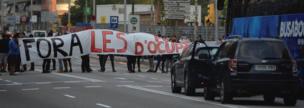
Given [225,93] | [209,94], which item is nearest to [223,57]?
[225,93]

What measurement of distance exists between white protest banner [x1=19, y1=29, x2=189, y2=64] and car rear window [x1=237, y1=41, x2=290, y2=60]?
2004 cm

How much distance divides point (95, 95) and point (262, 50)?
5739mm

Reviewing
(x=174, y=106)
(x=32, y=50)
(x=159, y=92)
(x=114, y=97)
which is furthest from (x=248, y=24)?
(x=32, y=50)

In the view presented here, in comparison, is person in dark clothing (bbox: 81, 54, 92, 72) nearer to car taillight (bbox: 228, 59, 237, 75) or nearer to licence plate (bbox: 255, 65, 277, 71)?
car taillight (bbox: 228, 59, 237, 75)

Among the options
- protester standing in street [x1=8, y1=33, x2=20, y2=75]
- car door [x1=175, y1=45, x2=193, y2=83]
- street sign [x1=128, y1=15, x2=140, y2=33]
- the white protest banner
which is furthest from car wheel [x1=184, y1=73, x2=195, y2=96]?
street sign [x1=128, y1=15, x2=140, y2=33]

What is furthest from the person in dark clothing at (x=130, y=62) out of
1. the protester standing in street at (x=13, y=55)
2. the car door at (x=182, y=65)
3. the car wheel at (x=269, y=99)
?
the car wheel at (x=269, y=99)

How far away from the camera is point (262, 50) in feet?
68.2

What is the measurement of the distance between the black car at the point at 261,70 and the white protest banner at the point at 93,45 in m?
20.0

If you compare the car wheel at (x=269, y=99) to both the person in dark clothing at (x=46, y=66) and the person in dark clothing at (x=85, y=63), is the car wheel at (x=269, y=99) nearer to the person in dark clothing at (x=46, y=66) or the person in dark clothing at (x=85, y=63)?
the person in dark clothing at (x=46, y=66)

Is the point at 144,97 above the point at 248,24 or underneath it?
underneath

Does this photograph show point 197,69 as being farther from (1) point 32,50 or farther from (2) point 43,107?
(1) point 32,50

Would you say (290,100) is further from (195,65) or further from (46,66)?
(46,66)

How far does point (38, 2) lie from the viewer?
16312cm

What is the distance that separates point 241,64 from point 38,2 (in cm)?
14428
